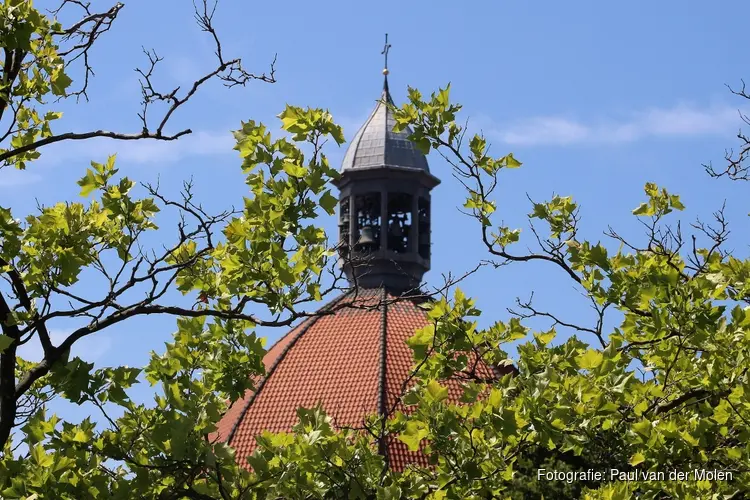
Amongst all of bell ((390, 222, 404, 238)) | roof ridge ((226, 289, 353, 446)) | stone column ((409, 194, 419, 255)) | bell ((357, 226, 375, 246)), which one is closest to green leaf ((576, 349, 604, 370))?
roof ridge ((226, 289, 353, 446))

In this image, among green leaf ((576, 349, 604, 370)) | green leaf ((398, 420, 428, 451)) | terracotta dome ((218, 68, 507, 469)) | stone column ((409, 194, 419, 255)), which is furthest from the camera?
stone column ((409, 194, 419, 255))

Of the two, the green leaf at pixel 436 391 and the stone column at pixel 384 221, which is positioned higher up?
the stone column at pixel 384 221

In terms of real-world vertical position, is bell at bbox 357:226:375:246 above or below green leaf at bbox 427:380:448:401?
above

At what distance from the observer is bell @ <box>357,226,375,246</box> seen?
156 ft

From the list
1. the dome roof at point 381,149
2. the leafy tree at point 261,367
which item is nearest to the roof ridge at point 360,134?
the dome roof at point 381,149

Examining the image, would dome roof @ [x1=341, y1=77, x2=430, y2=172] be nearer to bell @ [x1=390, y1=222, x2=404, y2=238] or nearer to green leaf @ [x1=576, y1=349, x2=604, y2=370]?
bell @ [x1=390, y1=222, x2=404, y2=238]

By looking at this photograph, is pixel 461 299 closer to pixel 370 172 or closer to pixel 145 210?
pixel 145 210

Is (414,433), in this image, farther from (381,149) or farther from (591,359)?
(381,149)

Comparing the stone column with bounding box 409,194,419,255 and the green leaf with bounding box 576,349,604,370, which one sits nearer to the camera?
the green leaf with bounding box 576,349,604,370

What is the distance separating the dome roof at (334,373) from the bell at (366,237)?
5.93 feet

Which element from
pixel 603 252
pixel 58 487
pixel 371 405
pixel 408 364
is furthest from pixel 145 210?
pixel 408 364

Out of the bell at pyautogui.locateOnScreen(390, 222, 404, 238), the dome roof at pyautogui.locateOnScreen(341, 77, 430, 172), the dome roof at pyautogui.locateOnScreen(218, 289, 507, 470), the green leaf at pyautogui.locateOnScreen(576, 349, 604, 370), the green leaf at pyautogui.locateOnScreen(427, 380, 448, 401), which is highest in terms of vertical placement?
the dome roof at pyautogui.locateOnScreen(341, 77, 430, 172)

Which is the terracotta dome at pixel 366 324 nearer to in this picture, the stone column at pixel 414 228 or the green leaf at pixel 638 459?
the stone column at pixel 414 228

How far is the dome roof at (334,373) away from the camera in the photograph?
147 ft
